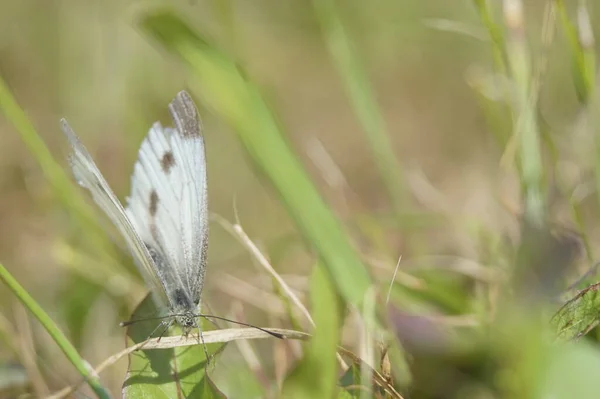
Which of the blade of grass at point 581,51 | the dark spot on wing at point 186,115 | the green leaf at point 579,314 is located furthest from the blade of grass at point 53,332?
the blade of grass at point 581,51

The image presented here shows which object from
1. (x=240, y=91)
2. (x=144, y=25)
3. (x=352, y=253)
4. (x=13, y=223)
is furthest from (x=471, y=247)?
(x=13, y=223)

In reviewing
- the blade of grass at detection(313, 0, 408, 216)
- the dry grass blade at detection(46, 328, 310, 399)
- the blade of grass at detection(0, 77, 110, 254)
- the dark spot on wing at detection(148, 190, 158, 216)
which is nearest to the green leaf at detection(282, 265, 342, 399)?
the dry grass blade at detection(46, 328, 310, 399)

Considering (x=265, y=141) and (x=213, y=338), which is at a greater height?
(x=265, y=141)

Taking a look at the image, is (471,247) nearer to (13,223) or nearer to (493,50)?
(493,50)

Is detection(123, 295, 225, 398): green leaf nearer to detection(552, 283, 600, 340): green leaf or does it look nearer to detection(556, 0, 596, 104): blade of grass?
detection(552, 283, 600, 340): green leaf

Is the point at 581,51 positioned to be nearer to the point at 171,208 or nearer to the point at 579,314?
the point at 579,314

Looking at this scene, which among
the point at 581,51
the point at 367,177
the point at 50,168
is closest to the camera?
the point at 581,51

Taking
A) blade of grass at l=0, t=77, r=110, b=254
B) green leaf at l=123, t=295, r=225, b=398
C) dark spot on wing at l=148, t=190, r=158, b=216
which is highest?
blade of grass at l=0, t=77, r=110, b=254

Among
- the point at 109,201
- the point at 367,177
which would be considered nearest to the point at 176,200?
the point at 109,201
